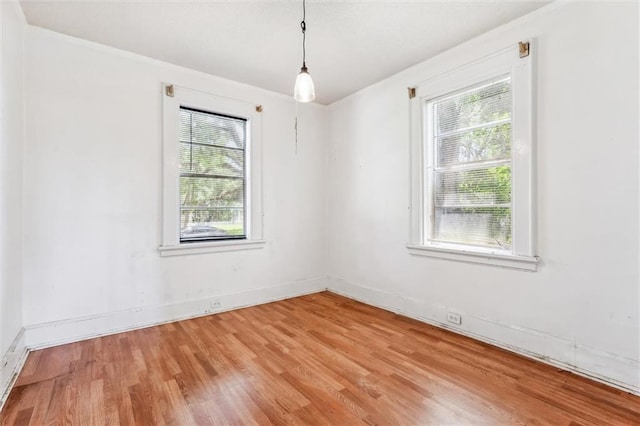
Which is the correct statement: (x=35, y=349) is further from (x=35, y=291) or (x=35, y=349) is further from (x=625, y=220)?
(x=625, y=220)

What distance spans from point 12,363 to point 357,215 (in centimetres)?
347

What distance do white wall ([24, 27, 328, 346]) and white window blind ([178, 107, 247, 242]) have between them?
0.89 ft

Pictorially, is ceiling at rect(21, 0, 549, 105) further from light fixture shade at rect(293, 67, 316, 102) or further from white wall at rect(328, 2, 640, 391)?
light fixture shade at rect(293, 67, 316, 102)

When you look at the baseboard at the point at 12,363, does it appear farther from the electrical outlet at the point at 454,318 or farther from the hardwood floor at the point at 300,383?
the electrical outlet at the point at 454,318

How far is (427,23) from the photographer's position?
260cm

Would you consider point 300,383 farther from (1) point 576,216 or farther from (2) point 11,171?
(2) point 11,171

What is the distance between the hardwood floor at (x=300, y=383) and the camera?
1782 millimetres

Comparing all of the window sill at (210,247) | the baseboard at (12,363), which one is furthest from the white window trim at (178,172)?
the baseboard at (12,363)

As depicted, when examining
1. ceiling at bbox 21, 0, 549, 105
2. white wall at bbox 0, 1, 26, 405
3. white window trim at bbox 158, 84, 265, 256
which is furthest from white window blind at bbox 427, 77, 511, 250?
white wall at bbox 0, 1, 26, 405

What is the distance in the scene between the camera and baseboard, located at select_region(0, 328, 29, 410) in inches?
78.5

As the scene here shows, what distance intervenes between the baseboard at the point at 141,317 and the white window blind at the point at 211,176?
0.73 metres

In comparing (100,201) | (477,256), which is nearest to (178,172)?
(100,201)

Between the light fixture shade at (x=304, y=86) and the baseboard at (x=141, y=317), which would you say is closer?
the light fixture shade at (x=304, y=86)

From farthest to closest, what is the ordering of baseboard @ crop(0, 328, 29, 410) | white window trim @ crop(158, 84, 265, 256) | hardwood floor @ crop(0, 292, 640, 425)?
white window trim @ crop(158, 84, 265, 256), baseboard @ crop(0, 328, 29, 410), hardwood floor @ crop(0, 292, 640, 425)
